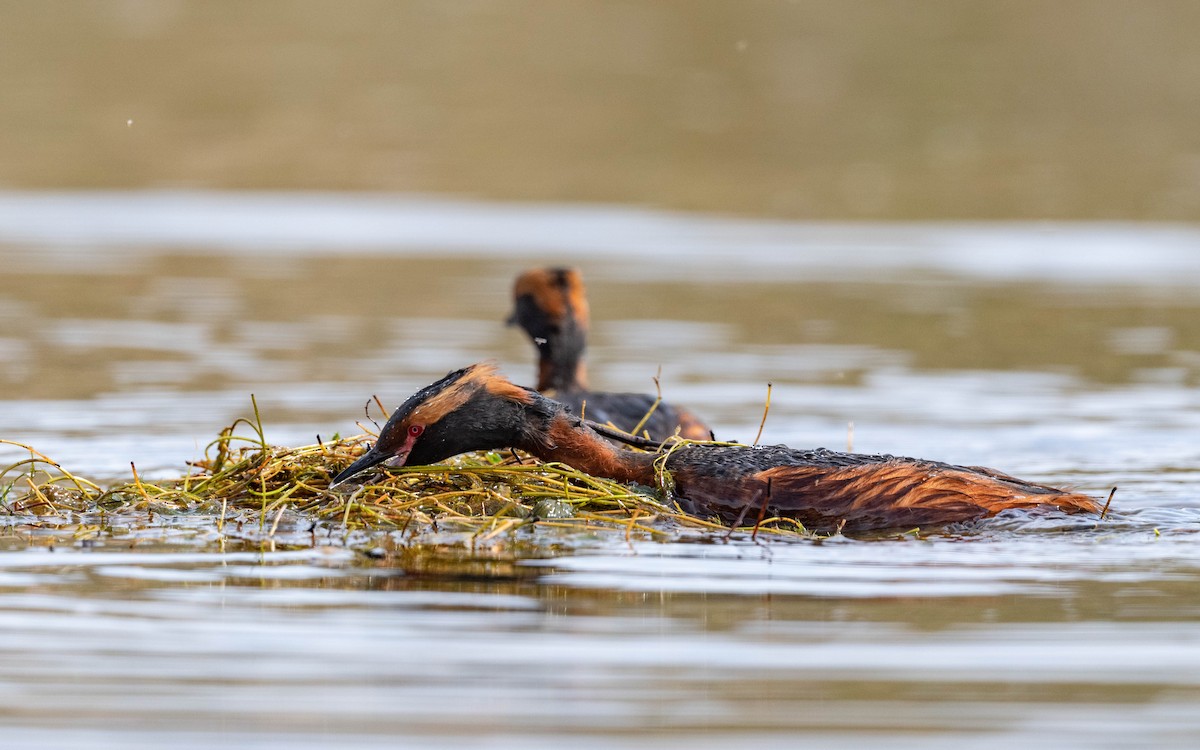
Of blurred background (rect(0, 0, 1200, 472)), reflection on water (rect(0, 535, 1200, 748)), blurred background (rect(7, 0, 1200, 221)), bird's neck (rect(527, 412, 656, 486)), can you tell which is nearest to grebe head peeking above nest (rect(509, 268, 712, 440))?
blurred background (rect(0, 0, 1200, 472))

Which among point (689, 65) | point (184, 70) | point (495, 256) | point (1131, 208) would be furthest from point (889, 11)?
point (495, 256)

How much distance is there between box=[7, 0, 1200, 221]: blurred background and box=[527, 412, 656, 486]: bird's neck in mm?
20662

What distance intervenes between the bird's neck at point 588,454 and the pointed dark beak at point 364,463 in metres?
0.63

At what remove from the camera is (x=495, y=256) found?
24.7 m

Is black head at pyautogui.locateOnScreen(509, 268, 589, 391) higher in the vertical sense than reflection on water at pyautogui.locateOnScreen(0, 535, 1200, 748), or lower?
higher

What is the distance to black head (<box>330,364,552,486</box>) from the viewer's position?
28.5 ft

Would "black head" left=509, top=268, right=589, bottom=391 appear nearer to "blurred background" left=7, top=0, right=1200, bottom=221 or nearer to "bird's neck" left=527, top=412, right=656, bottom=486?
"bird's neck" left=527, top=412, right=656, bottom=486

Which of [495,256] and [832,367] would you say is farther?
[495,256]

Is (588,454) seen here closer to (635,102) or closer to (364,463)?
(364,463)

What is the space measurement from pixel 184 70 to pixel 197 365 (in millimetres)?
27949

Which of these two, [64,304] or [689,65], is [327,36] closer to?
[689,65]

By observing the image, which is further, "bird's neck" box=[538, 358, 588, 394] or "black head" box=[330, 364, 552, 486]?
"bird's neck" box=[538, 358, 588, 394]

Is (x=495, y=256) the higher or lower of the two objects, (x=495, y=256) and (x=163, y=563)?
the higher

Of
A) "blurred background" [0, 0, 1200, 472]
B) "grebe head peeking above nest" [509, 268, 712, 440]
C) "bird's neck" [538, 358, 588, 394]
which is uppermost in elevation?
"blurred background" [0, 0, 1200, 472]
